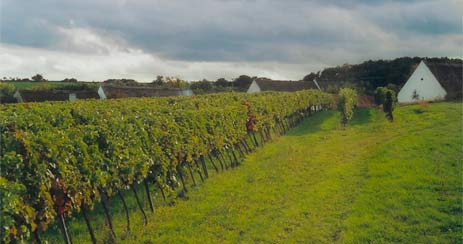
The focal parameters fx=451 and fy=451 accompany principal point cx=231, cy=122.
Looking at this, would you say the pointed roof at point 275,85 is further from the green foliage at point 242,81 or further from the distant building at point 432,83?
the green foliage at point 242,81

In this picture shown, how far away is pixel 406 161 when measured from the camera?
15477mm

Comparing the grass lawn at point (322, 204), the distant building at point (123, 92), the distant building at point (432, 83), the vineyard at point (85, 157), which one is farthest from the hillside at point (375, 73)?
the vineyard at point (85, 157)

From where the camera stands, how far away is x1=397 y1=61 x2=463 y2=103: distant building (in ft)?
192

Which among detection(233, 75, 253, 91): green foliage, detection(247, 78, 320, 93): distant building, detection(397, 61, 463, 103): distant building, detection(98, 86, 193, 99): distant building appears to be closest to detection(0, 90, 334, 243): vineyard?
detection(98, 86, 193, 99): distant building

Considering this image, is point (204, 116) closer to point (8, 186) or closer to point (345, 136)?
point (8, 186)

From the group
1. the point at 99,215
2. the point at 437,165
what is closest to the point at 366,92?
the point at 437,165

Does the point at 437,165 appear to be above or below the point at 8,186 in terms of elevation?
below

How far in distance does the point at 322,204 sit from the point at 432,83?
54.4m

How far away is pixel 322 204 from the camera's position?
11.3 m

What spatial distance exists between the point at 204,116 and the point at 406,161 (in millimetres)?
7120

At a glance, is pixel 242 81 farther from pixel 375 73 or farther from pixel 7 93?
pixel 7 93

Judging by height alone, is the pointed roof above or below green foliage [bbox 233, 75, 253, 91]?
below

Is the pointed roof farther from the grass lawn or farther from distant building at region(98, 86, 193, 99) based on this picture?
the grass lawn

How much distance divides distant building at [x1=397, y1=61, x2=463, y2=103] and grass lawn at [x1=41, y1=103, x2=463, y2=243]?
44.4 metres
